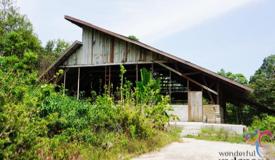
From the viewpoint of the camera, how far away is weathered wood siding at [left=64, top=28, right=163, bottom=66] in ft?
50.0

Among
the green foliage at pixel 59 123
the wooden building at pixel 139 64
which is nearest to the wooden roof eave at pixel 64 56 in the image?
the wooden building at pixel 139 64

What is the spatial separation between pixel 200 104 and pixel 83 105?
8.44 metres

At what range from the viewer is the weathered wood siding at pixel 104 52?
1525 cm

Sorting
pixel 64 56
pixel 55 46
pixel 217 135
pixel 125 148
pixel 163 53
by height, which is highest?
pixel 55 46

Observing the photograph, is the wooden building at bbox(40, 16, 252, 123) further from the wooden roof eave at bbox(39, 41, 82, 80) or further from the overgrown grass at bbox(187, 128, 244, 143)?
the overgrown grass at bbox(187, 128, 244, 143)

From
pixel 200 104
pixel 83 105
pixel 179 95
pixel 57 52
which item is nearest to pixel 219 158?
pixel 83 105

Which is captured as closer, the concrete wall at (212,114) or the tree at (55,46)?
the concrete wall at (212,114)

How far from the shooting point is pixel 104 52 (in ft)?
52.7

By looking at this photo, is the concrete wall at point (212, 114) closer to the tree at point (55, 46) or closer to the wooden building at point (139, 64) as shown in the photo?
the wooden building at point (139, 64)

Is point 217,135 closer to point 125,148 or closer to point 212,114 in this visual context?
point 212,114

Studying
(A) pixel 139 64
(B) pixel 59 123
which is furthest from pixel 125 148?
(A) pixel 139 64

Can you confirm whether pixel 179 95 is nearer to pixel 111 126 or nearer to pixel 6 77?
pixel 111 126

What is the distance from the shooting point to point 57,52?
4103 centimetres

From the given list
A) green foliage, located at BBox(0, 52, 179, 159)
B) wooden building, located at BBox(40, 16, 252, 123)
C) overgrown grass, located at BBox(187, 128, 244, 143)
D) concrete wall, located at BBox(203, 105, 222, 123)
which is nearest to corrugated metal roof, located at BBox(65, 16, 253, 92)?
wooden building, located at BBox(40, 16, 252, 123)
